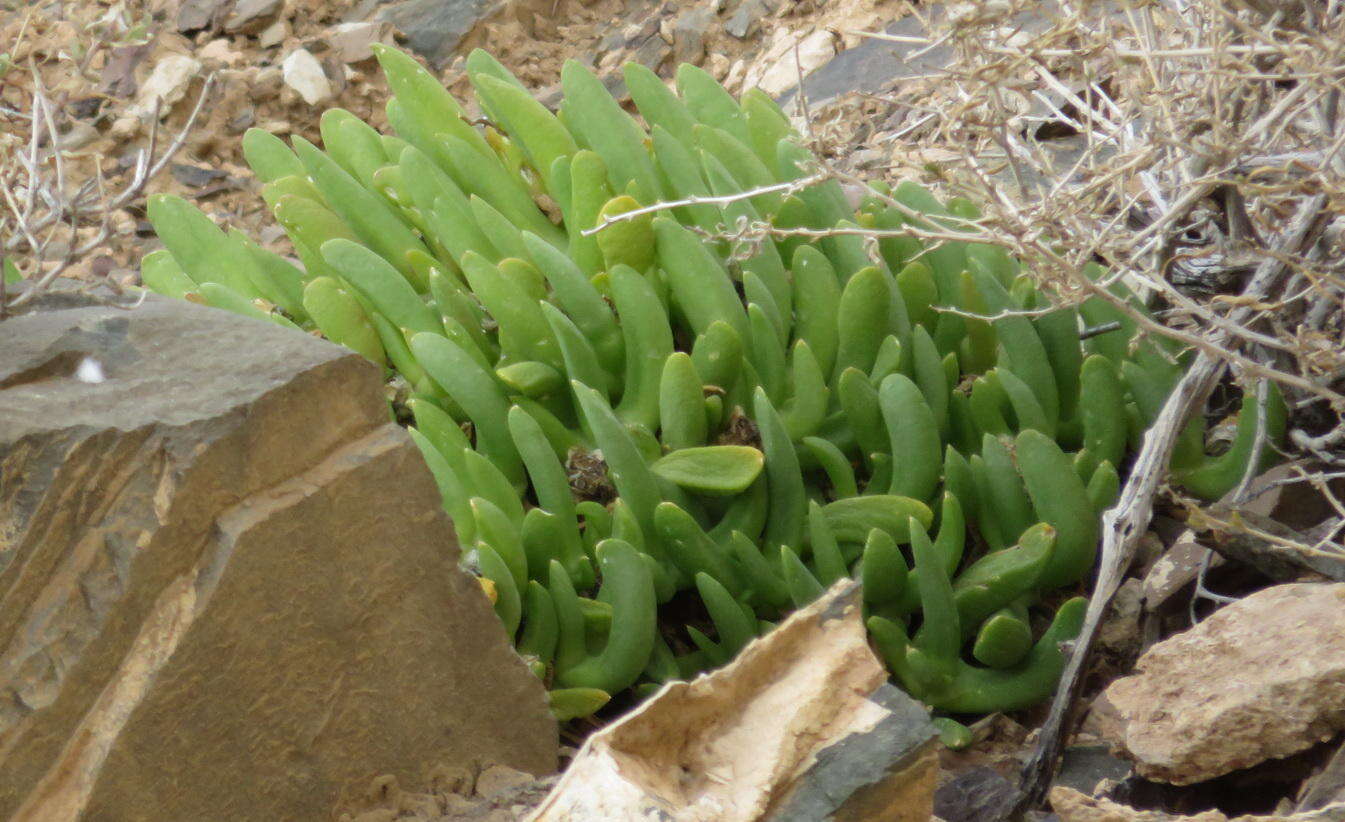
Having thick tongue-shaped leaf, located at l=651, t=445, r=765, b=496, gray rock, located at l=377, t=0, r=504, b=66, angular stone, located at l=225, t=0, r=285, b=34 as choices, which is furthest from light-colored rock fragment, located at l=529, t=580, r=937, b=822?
angular stone, located at l=225, t=0, r=285, b=34

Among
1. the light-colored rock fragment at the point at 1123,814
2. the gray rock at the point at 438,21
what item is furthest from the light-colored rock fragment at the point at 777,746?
the gray rock at the point at 438,21

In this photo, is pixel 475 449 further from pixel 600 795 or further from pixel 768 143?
pixel 600 795

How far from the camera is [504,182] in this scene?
2.82m

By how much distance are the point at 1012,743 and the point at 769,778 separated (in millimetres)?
1086

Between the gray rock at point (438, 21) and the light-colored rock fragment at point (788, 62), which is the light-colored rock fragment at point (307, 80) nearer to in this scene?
the gray rock at point (438, 21)

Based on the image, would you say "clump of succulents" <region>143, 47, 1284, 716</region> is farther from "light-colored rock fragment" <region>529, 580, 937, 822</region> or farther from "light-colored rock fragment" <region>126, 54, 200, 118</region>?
"light-colored rock fragment" <region>126, 54, 200, 118</region>

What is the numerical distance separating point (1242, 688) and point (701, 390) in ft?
3.27

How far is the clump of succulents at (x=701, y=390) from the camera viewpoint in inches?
88.9

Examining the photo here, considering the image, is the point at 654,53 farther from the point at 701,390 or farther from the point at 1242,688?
the point at 1242,688

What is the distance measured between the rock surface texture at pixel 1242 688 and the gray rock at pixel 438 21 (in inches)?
167

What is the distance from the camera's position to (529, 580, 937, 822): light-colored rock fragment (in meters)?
1.31

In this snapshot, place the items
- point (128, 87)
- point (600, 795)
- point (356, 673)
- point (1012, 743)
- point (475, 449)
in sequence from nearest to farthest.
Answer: point (600, 795) < point (356, 673) < point (1012, 743) < point (475, 449) < point (128, 87)

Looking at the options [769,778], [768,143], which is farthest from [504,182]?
[769,778]

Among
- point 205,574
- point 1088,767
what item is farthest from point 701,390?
point 205,574
